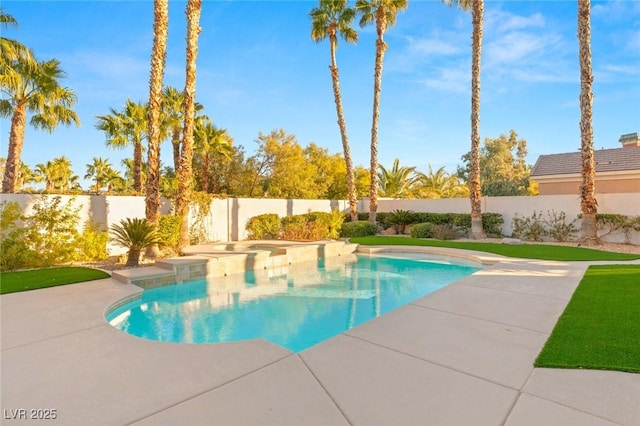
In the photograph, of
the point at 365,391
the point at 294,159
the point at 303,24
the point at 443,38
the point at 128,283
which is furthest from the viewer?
the point at 294,159

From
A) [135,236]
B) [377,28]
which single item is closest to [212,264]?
[135,236]

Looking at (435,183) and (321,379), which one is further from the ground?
(435,183)

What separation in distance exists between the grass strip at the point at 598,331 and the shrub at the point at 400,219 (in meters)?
11.4

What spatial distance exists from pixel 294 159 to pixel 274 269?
45.0ft

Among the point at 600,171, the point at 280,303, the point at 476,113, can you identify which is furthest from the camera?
the point at 600,171

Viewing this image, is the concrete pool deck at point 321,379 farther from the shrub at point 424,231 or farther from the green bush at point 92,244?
the shrub at point 424,231

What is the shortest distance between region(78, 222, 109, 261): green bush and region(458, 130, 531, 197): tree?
1068 inches

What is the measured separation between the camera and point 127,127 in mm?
17953

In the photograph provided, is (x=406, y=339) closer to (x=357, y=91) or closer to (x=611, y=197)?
(x=611, y=197)

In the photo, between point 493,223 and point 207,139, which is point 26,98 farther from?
point 493,223

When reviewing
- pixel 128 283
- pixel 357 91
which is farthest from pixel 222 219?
pixel 357 91

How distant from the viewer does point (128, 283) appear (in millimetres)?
7145

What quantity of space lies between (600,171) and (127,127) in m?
25.5

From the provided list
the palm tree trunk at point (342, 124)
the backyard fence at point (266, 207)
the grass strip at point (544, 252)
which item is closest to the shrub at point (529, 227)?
the backyard fence at point (266, 207)
